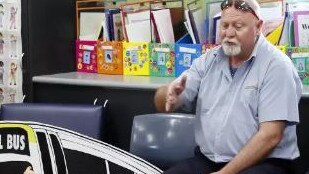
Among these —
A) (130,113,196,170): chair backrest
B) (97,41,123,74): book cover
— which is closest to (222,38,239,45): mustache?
(130,113,196,170): chair backrest

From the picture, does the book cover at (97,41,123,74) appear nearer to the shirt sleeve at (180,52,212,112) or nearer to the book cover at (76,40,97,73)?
the book cover at (76,40,97,73)

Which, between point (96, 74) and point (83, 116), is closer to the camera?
point (83, 116)

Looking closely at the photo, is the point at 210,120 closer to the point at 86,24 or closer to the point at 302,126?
the point at 302,126

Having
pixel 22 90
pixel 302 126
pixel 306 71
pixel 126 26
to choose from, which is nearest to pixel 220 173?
pixel 302 126

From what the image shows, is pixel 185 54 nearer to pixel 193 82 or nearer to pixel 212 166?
pixel 193 82

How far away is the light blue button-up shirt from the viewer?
78.2 inches

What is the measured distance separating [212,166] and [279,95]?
432 mm

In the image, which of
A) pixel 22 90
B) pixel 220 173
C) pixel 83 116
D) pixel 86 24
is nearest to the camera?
pixel 220 173

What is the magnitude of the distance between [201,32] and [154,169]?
108 centimetres

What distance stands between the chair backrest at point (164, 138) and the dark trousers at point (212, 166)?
85mm

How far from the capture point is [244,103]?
6.68 ft

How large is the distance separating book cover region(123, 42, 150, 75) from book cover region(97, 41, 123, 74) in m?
0.04

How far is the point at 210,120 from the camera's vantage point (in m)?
2.11

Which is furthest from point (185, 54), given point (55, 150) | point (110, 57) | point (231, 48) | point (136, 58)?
point (55, 150)
